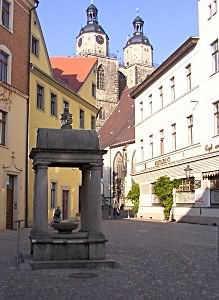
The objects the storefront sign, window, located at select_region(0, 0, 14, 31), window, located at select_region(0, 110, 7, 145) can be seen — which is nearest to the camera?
window, located at select_region(0, 110, 7, 145)

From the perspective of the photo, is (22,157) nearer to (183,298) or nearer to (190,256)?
(190,256)

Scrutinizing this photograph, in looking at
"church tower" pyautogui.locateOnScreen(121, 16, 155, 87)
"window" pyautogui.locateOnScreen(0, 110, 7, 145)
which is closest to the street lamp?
"window" pyautogui.locateOnScreen(0, 110, 7, 145)

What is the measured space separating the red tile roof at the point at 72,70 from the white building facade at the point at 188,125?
597cm

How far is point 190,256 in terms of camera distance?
46.7ft

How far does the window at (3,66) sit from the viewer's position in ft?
88.5

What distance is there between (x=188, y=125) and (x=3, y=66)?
47.2 ft

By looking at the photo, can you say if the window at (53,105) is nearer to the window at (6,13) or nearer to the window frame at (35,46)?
the window frame at (35,46)

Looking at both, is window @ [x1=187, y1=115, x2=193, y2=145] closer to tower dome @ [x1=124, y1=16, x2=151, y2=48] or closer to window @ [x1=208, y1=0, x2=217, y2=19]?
window @ [x1=208, y1=0, x2=217, y2=19]

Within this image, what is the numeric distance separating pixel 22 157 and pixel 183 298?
→ 22.0 meters

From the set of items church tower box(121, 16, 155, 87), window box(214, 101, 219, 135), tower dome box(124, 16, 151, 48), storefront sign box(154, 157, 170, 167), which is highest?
tower dome box(124, 16, 151, 48)

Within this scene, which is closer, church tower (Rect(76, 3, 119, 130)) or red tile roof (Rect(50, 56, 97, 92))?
red tile roof (Rect(50, 56, 97, 92))

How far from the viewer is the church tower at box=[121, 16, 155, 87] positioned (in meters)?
103

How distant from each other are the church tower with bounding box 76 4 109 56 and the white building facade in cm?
5894

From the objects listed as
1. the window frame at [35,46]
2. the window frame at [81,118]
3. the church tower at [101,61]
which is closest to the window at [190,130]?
the window frame at [81,118]
